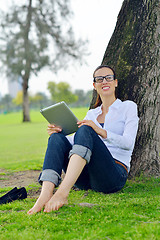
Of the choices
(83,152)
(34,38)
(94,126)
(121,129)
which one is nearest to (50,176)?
(83,152)

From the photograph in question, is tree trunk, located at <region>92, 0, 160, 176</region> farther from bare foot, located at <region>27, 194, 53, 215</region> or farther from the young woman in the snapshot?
bare foot, located at <region>27, 194, 53, 215</region>

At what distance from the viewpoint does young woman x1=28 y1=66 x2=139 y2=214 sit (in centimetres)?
262

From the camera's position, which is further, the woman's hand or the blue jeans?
the woman's hand

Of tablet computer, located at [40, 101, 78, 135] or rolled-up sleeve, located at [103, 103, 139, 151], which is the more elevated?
tablet computer, located at [40, 101, 78, 135]

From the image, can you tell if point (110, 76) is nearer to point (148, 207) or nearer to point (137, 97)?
point (137, 97)

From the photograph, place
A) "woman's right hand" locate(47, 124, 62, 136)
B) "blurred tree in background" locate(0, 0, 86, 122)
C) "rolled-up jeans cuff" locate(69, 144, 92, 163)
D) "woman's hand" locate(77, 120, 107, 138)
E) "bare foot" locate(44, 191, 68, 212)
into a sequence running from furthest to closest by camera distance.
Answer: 1. "blurred tree in background" locate(0, 0, 86, 122)
2. "woman's right hand" locate(47, 124, 62, 136)
3. "woman's hand" locate(77, 120, 107, 138)
4. "rolled-up jeans cuff" locate(69, 144, 92, 163)
5. "bare foot" locate(44, 191, 68, 212)

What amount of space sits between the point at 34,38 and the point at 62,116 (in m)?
20.9

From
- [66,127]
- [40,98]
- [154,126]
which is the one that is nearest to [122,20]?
[154,126]

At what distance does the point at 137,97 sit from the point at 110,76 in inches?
22.7

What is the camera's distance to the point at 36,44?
22812mm

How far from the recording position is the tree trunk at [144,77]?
12.3 ft

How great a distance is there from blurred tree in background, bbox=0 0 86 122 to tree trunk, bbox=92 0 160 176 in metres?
19.4

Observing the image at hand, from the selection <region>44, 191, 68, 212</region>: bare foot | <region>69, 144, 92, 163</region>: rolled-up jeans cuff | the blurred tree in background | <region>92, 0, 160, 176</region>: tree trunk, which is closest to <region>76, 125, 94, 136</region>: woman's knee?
<region>69, 144, 92, 163</region>: rolled-up jeans cuff

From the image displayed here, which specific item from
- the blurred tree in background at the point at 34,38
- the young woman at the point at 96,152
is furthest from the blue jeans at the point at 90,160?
the blurred tree in background at the point at 34,38
